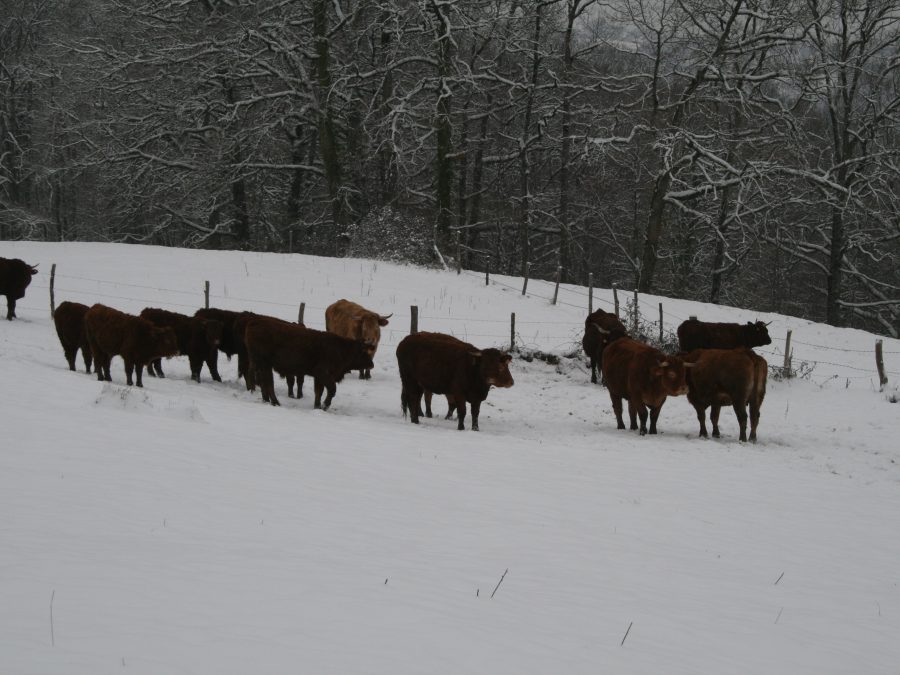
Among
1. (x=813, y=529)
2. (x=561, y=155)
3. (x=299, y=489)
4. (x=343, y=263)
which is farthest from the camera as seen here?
(x=561, y=155)

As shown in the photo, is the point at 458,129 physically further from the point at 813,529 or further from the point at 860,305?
the point at 813,529

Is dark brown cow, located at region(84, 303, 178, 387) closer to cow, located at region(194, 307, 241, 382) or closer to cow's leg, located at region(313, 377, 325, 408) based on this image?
cow, located at region(194, 307, 241, 382)

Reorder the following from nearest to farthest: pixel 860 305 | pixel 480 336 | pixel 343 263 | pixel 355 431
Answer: pixel 355 431 → pixel 480 336 → pixel 343 263 → pixel 860 305

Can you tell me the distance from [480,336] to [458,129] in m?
17.8

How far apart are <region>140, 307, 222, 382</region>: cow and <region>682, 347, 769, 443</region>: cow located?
8539mm

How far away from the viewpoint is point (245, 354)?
15.4 m

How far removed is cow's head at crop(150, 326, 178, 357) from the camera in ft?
44.3

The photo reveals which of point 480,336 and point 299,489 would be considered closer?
point 299,489

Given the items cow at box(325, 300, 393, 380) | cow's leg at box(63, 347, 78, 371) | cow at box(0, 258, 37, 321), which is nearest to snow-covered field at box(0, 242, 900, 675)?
cow's leg at box(63, 347, 78, 371)

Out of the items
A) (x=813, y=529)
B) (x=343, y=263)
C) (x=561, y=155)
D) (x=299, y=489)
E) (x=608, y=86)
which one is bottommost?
(x=813, y=529)

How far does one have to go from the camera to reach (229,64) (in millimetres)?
30250

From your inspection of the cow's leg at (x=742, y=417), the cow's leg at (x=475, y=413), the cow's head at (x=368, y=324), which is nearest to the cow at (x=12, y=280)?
the cow's head at (x=368, y=324)

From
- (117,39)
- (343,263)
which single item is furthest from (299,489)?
(117,39)

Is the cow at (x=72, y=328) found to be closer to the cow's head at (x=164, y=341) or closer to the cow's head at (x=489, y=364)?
the cow's head at (x=164, y=341)
